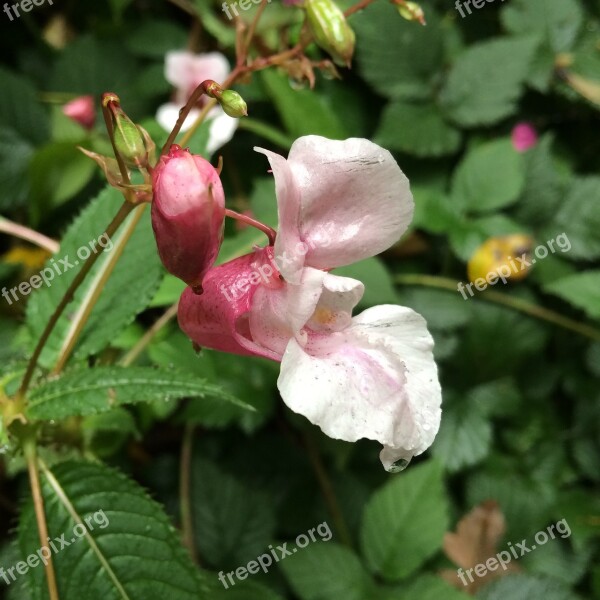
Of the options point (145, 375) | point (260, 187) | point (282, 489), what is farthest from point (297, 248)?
point (282, 489)

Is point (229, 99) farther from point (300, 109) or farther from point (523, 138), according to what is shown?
point (523, 138)

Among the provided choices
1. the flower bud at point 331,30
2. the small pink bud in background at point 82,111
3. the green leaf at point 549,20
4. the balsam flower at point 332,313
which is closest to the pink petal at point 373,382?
the balsam flower at point 332,313

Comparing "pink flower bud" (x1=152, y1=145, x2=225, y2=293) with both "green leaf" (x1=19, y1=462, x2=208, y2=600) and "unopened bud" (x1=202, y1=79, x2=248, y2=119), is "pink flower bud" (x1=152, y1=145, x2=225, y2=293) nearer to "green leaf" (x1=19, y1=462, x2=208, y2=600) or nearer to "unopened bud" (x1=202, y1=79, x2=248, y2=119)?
"unopened bud" (x1=202, y1=79, x2=248, y2=119)

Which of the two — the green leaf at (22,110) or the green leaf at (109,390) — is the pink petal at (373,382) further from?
the green leaf at (22,110)

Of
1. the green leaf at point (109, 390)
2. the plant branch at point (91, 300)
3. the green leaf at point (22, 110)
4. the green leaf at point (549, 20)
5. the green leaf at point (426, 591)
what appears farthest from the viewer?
the green leaf at point (549, 20)

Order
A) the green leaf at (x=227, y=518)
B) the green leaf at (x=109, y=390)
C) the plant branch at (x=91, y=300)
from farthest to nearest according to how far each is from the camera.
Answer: the green leaf at (x=227, y=518), the plant branch at (x=91, y=300), the green leaf at (x=109, y=390)

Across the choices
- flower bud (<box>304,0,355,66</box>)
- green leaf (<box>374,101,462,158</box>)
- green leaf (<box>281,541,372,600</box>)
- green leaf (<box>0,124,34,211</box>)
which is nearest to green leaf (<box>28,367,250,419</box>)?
flower bud (<box>304,0,355,66</box>)

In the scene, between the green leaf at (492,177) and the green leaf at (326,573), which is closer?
the green leaf at (326,573)
